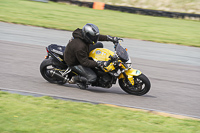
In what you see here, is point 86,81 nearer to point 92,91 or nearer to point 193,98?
point 92,91

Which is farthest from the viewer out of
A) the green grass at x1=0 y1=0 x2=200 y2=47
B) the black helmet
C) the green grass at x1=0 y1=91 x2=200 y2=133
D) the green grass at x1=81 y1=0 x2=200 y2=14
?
the green grass at x1=81 y1=0 x2=200 y2=14

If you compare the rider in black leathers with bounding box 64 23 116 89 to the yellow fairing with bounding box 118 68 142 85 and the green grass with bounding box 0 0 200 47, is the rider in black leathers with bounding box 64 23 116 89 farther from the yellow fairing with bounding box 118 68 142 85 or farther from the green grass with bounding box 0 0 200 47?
the green grass with bounding box 0 0 200 47

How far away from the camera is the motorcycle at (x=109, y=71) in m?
6.77

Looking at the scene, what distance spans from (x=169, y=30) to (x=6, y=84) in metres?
13.7

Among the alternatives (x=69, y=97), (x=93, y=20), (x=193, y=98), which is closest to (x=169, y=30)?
(x=93, y=20)

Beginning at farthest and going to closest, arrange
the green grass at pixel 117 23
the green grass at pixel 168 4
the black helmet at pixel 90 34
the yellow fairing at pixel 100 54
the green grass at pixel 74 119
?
the green grass at pixel 168 4 < the green grass at pixel 117 23 < the yellow fairing at pixel 100 54 < the black helmet at pixel 90 34 < the green grass at pixel 74 119

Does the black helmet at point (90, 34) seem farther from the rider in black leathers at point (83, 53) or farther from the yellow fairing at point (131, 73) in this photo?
the yellow fairing at point (131, 73)

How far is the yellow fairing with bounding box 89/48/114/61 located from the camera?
6.88 m

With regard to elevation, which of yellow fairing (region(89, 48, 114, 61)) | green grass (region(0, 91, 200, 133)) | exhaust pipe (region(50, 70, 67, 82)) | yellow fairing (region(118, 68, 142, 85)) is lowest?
green grass (region(0, 91, 200, 133))

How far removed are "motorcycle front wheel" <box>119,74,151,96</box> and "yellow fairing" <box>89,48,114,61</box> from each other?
2.23 feet

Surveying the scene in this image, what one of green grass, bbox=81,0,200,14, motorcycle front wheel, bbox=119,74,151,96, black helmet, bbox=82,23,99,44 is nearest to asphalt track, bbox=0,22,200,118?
motorcycle front wheel, bbox=119,74,151,96

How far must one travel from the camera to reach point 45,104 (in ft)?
18.8

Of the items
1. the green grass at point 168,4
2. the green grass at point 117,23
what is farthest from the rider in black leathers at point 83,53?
the green grass at point 168,4

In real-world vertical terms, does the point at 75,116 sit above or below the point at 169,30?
below
